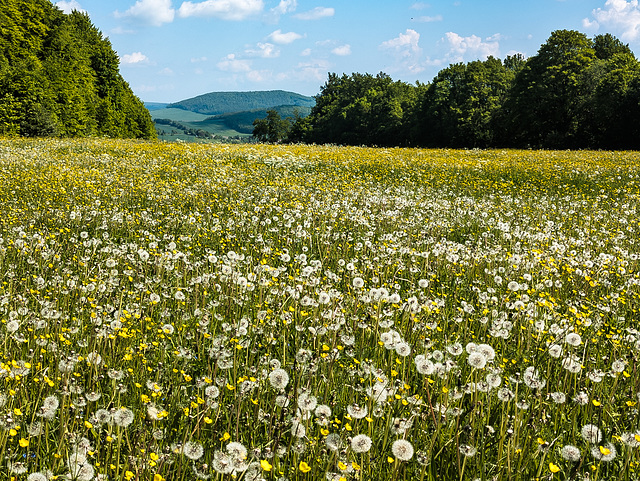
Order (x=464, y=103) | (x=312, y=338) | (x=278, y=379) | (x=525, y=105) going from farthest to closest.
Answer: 1. (x=464, y=103)
2. (x=525, y=105)
3. (x=312, y=338)
4. (x=278, y=379)

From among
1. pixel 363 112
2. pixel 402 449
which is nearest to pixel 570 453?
pixel 402 449

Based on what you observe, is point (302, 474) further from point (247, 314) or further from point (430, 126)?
point (430, 126)

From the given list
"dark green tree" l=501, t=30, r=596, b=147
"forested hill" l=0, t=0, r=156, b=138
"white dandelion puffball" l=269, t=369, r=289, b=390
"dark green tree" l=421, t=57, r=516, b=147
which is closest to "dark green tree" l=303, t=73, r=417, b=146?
"dark green tree" l=421, t=57, r=516, b=147

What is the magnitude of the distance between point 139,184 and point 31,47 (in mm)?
45829

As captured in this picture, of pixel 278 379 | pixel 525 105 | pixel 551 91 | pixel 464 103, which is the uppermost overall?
pixel 464 103

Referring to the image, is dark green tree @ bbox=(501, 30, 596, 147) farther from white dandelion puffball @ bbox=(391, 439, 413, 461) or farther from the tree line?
white dandelion puffball @ bbox=(391, 439, 413, 461)

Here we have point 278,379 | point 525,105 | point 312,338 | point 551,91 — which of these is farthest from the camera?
point 525,105

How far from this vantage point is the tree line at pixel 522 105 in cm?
4062

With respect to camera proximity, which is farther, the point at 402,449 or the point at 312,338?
the point at 312,338

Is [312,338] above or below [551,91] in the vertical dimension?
below

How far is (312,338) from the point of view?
334cm

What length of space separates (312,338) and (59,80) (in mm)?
47397

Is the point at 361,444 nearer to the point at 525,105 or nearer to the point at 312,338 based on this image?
the point at 312,338

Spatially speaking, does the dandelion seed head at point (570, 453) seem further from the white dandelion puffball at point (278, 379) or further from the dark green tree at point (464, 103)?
the dark green tree at point (464, 103)
